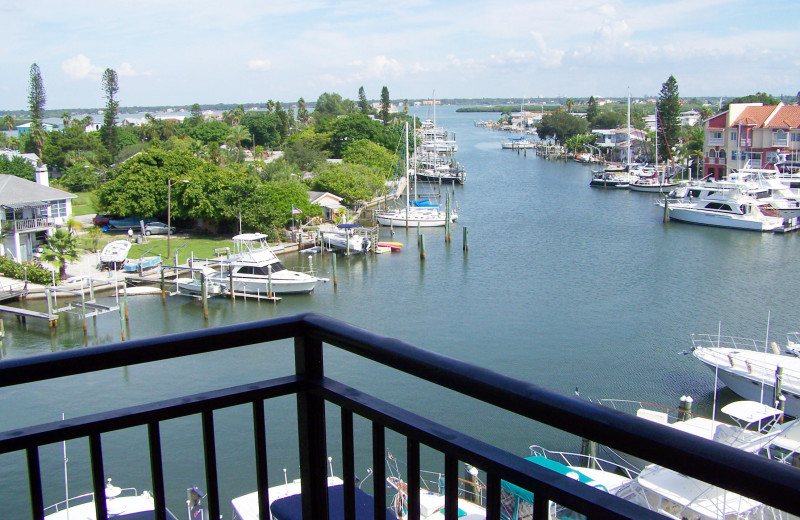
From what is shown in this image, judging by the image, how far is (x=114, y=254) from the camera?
22812mm

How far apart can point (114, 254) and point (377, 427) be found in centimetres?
2314

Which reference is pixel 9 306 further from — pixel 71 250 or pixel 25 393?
pixel 25 393

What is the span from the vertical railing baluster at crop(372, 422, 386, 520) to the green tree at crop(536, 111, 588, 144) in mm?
75133

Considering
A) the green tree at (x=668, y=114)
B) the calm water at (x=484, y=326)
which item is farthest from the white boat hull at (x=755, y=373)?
the green tree at (x=668, y=114)

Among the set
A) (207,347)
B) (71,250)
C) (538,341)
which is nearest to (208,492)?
(207,347)

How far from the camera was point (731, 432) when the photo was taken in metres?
9.17

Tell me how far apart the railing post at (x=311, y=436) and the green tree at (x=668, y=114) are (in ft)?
174

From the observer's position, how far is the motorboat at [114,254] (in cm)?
2277

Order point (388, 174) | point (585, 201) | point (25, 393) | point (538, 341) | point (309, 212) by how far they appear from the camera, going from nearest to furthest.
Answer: point (25, 393) → point (538, 341) → point (309, 212) → point (585, 201) → point (388, 174)

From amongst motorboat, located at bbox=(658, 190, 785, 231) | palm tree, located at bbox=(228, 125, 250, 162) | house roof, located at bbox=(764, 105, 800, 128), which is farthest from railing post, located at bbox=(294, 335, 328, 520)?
palm tree, located at bbox=(228, 125, 250, 162)

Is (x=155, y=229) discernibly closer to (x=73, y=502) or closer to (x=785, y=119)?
(x=73, y=502)

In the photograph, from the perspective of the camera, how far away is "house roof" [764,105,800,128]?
40.7m

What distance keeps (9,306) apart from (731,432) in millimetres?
18005

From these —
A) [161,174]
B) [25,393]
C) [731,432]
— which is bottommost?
[25,393]
